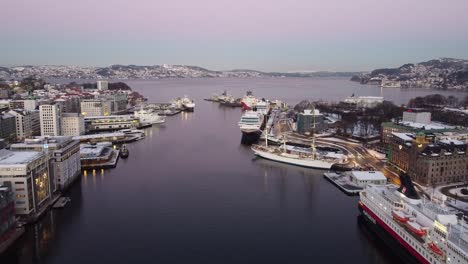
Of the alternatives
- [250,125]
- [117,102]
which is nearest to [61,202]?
[250,125]

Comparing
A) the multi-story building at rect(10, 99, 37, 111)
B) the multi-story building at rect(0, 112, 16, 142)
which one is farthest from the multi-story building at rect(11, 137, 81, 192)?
the multi-story building at rect(10, 99, 37, 111)

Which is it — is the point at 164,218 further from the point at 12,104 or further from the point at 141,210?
the point at 12,104

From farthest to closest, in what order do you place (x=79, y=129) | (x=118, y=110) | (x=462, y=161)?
1. (x=118, y=110)
2. (x=79, y=129)
3. (x=462, y=161)

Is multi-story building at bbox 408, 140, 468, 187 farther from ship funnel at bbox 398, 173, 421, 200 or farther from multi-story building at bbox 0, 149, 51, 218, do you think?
multi-story building at bbox 0, 149, 51, 218

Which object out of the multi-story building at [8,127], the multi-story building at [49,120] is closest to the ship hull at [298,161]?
the multi-story building at [49,120]

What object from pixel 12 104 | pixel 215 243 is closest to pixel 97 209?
pixel 215 243

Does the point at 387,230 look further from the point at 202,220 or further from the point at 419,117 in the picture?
the point at 419,117
